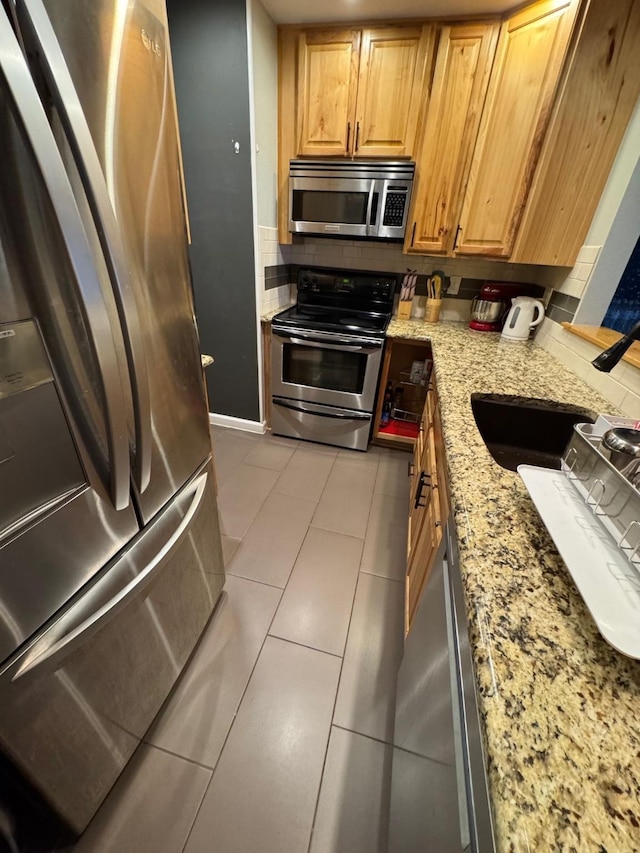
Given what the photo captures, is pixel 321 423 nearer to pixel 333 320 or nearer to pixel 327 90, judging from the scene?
pixel 333 320

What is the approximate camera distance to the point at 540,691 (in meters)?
0.40

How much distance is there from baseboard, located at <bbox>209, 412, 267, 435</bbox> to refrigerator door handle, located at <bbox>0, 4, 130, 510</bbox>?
1.86 metres

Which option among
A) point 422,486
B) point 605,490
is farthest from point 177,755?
point 605,490

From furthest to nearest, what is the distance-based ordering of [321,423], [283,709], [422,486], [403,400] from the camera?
[403,400] → [321,423] → [422,486] → [283,709]

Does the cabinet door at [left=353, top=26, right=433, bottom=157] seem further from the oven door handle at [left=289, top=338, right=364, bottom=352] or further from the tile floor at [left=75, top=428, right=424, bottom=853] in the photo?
the tile floor at [left=75, top=428, right=424, bottom=853]

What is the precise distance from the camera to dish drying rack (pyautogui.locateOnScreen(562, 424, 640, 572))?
1.67 feet

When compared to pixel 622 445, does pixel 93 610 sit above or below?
below

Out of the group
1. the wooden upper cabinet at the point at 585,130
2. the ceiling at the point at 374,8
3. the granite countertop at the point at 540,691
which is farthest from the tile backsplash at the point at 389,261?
the granite countertop at the point at 540,691

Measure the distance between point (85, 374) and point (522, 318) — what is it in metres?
2.15

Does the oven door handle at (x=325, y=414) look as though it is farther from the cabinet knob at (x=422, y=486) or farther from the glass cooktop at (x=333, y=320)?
the cabinet knob at (x=422, y=486)

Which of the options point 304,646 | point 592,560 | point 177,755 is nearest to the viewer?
point 592,560

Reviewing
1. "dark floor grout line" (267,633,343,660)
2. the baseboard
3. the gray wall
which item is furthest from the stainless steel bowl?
"dark floor grout line" (267,633,343,660)

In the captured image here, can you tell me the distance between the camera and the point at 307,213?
2.11 metres

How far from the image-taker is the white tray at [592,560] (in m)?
0.43
